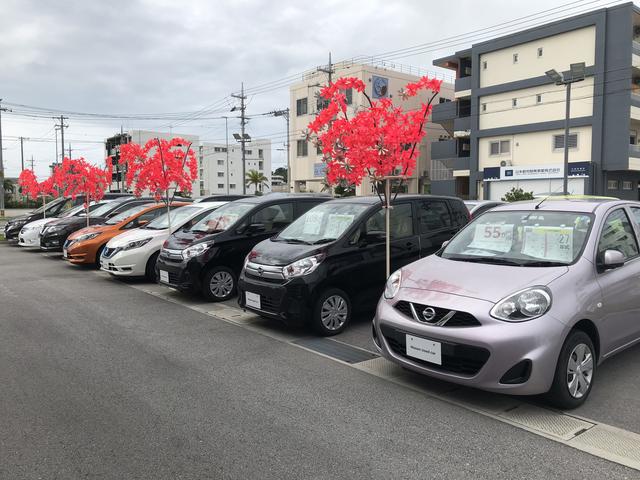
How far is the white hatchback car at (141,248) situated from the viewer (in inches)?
377

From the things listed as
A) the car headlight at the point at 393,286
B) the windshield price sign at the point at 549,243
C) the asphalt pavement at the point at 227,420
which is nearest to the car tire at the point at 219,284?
the asphalt pavement at the point at 227,420

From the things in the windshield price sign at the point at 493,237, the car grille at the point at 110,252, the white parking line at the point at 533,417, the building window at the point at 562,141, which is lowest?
the white parking line at the point at 533,417

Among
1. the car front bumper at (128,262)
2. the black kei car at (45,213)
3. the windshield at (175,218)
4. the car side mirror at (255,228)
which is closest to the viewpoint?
the car side mirror at (255,228)

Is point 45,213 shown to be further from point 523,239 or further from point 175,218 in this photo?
point 523,239

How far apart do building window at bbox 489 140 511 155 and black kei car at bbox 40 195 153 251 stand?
23.2 meters

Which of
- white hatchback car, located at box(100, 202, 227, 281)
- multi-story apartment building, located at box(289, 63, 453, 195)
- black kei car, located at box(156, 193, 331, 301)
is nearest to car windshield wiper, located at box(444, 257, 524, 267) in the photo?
black kei car, located at box(156, 193, 331, 301)

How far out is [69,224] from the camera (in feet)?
47.1

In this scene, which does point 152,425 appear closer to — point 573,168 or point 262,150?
point 573,168

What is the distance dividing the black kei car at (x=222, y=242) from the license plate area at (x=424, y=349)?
14.7 ft

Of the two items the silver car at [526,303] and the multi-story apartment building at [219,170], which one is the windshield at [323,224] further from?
the multi-story apartment building at [219,170]

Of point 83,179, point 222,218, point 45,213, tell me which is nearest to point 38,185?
point 45,213

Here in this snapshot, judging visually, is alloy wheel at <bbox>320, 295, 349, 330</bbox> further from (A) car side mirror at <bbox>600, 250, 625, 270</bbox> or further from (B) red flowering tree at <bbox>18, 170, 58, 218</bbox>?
(B) red flowering tree at <bbox>18, 170, 58, 218</bbox>

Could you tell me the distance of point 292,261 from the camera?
19.4 ft

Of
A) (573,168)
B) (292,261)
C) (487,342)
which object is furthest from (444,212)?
(573,168)
